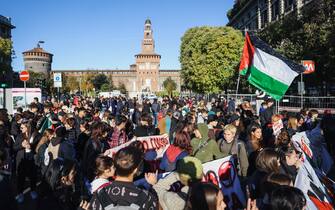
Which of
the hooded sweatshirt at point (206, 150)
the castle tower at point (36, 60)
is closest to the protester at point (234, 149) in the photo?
the hooded sweatshirt at point (206, 150)

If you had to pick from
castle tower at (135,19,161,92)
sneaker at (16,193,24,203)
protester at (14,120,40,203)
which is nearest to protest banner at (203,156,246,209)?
protester at (14,120,40,203)

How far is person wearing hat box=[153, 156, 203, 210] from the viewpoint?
140 inches

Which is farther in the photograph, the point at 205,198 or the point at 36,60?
the point at 36,60

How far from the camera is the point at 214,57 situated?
4306 cm

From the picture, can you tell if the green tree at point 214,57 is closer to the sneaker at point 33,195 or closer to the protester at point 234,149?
the sneaker at point 33,195

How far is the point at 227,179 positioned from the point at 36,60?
361 ft

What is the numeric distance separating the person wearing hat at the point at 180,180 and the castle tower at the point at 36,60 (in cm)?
10724

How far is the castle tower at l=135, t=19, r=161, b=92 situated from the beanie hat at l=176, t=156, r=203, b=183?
133142mm

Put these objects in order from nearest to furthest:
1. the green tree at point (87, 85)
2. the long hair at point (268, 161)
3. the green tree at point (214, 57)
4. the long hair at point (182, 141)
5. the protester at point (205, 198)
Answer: the protester at point (205, 198)
the long hair at point (268, 161)
the long hair at point (182, 141)
the green tree at point (214, 57)
the green tree at point (87, 85)

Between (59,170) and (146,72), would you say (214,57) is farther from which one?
(146,72)

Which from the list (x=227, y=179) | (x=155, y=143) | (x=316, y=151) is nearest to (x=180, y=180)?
(x=227, y=179)

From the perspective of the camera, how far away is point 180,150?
538 centimetres

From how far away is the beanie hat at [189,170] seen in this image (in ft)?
12.8

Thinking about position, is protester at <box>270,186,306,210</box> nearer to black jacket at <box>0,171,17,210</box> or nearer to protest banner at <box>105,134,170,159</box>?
black jacket at <box>0,171,17,210</box>
